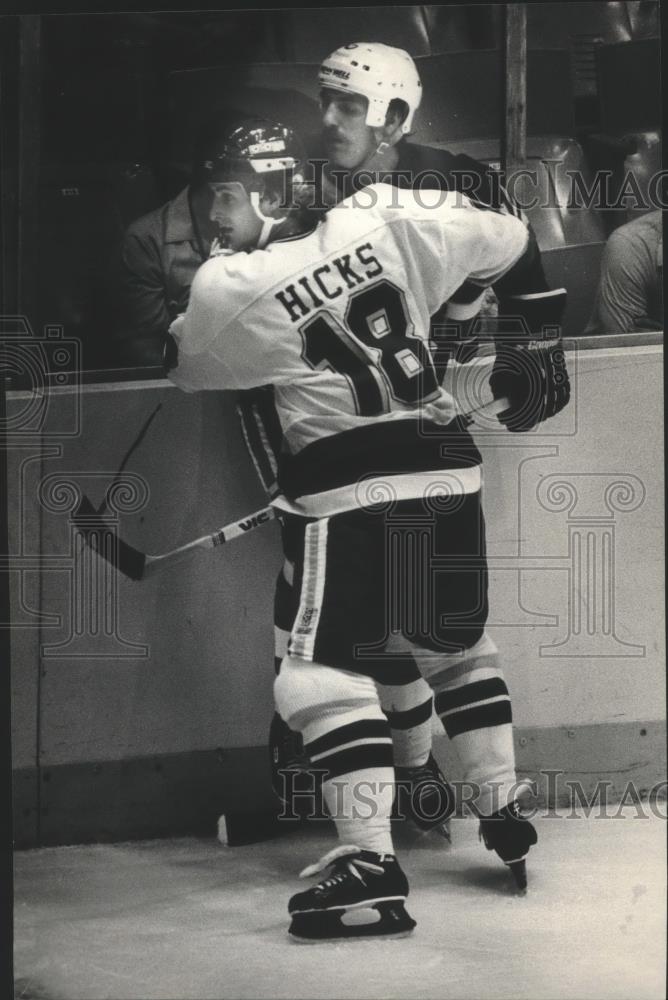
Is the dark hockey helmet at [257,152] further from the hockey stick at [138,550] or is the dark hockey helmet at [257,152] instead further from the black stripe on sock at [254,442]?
the hockey stick at [138,550]

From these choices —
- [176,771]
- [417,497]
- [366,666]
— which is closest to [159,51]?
[417,497]

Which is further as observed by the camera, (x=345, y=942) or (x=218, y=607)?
(x=218, y=607)

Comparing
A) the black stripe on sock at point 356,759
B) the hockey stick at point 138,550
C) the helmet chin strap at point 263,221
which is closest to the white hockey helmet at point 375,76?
the helmet chin strap at point 263,221

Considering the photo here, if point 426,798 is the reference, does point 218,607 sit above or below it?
above

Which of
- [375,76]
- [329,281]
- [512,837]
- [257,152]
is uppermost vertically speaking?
[375,76]

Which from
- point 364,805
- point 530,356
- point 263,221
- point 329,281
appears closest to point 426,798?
point 364,805

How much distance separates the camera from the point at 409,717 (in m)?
2.39

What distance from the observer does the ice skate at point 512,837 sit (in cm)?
238

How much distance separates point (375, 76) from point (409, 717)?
115 centimetres

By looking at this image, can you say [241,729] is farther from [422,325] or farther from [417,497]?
[422,325]

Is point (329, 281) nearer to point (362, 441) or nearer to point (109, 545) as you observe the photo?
point (362, 441)

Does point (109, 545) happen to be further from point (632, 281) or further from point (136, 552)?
point (632, 281)

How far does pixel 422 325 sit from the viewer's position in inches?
92.3

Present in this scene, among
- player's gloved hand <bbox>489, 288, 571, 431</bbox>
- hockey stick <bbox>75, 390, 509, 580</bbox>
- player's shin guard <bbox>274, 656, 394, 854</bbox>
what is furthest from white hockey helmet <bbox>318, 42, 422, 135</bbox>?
player's shin guard <bbox>274, 656, 394, 854</bbox>
